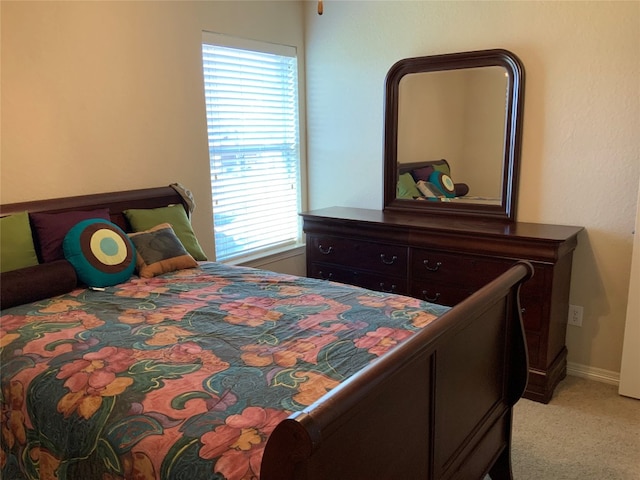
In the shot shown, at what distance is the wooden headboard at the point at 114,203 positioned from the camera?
256cm

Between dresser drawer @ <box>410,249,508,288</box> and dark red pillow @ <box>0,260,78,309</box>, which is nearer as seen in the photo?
dark red pillow @ <box>0,260,78,309</box>

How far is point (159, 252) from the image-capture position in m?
2.74

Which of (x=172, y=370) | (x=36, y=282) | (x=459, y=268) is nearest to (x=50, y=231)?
(x=36, y=282)

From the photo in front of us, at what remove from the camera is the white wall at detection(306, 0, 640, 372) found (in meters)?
2.83

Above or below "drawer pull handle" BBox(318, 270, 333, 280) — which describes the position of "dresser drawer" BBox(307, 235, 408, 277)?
above

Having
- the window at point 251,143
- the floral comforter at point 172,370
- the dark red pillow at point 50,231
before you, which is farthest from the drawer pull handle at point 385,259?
the dark red pillow at point 50,231

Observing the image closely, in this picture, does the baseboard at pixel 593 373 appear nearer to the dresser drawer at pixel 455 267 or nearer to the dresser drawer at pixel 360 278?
the dresser drawer at pixel 455 267

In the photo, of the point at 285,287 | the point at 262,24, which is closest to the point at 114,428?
the point at 285,287

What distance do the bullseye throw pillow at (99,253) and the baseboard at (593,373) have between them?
2.68m

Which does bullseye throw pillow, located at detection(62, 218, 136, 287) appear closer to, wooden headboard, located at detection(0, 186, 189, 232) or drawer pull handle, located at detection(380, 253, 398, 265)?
wooden headboard, located at detection(0, 186, 189, 232)

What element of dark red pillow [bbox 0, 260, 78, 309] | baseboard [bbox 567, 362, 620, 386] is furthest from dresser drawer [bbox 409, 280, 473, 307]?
dark red pillow [bbox 0, 260, 78, 309]

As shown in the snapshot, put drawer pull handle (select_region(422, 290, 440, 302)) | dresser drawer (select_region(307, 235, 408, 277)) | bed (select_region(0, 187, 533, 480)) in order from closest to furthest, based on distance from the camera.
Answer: bed (select_region(0, 187, 533, 480))
drawer pull handle (select_region(422, 290, 440, 302))
dresser drawer (select_region(307, 235, 408, 277))

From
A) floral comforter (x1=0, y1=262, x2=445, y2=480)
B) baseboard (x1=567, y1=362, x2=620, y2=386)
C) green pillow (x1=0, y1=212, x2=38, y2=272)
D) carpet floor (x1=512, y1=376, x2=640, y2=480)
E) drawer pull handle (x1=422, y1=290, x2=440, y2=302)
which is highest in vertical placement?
green pillow (x1=0, y1=212, x2=38, y2=272)

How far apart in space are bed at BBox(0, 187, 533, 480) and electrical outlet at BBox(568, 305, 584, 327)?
4.36 ft
